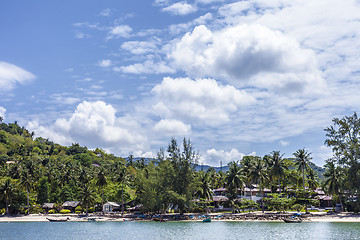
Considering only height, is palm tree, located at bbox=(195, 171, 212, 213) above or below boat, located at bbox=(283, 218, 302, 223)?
above

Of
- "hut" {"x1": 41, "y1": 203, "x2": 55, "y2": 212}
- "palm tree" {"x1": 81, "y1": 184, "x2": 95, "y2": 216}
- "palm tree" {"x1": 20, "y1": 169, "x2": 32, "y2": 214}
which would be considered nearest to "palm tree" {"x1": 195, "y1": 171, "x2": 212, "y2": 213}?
"palm tree" {"x1": 81, "y1": 184, "x2": 95, "y2": 216}

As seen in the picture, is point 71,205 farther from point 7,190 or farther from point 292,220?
point 292,220

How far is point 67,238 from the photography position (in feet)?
173

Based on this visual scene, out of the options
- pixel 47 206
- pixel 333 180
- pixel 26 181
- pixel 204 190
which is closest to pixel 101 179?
pixel 47 206

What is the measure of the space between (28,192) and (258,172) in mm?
69415

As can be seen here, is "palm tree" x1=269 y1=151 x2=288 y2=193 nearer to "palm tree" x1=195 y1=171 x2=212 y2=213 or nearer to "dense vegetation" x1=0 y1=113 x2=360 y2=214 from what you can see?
"dense vegetation" x1=0 y1=113 x2=360 y2=214

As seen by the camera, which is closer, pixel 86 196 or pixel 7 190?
pixel 86 196

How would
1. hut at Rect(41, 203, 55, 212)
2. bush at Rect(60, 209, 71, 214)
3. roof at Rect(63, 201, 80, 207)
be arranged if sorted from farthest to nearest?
roof at Rect(63, 201, 80, 207)
hut at Rect(41, 203, 55, 212)
bush at Rect(60, 209, 71, 214)

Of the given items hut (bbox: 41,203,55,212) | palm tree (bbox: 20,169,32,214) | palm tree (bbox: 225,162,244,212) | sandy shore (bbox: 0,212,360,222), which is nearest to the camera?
sandy shore (bbox: 0,212,360,222)

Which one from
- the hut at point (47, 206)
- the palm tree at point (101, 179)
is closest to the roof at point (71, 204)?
the hut at point (47, 206)

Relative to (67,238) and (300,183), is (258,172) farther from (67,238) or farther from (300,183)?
(67,238)

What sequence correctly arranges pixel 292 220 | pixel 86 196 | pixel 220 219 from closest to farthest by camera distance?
pixel 292 220, pixel 220 219, pixel 86 196

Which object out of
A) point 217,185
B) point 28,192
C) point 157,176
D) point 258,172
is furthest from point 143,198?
point 217,185

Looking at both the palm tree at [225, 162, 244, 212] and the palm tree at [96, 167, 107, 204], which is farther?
the palm tree at [96, 167, 107, 204]
